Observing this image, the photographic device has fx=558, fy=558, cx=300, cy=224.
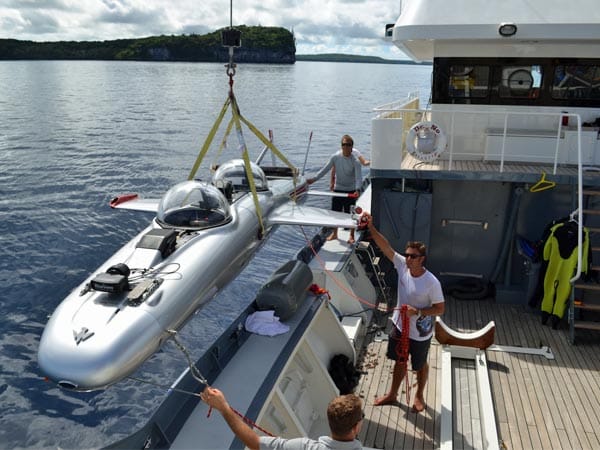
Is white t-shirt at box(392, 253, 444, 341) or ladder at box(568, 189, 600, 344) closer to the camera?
white t-shirt at box(392, 253, 444, 341)

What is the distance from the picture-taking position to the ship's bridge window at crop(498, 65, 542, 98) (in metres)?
10.6

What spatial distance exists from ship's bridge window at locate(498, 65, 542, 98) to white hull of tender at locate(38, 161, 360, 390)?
19.6 feet

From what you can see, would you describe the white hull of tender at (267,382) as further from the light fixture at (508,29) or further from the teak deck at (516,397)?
the light fixture at (508,29)

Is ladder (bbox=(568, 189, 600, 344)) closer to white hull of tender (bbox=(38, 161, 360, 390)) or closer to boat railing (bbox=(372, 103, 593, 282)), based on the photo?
boat railing (bbox=(372, 103, 593, 282))

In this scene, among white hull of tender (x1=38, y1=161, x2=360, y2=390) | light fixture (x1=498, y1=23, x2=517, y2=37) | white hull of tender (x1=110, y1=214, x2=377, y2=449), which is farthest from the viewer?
light fixture (x1=498, y1=23, x2=517, y2=37)

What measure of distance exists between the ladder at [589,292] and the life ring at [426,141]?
2445 mm

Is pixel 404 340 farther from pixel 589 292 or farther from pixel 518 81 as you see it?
pixel 518 81

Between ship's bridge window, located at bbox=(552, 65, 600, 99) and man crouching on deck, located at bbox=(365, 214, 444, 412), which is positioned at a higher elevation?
ship's bridge window, located at bbox=(552, 65, 600, 99)

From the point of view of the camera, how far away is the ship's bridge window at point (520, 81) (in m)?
10.6

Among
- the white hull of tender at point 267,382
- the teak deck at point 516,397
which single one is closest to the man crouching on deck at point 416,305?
the teak deck at point 516,397

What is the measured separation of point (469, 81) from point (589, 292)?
14.7ft

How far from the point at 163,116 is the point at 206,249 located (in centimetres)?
3637

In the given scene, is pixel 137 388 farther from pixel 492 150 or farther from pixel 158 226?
pixel 492 150

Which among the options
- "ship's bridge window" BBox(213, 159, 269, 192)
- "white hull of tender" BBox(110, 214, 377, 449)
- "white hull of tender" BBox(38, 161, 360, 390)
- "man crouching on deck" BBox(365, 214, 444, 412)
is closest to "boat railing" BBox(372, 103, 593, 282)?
"ship's bridge window" BBox(213, 159, 269, 192)
